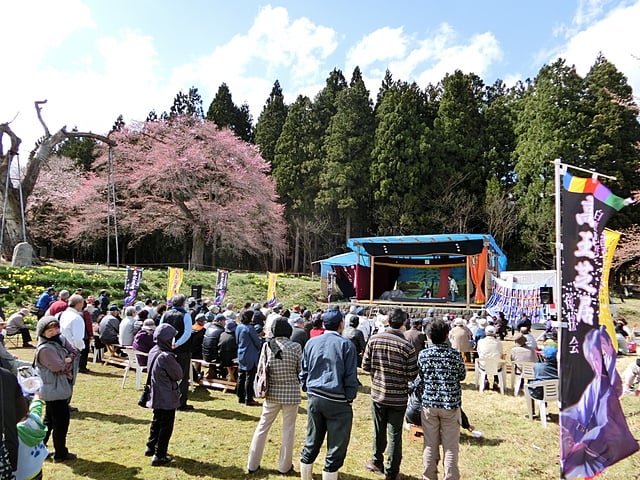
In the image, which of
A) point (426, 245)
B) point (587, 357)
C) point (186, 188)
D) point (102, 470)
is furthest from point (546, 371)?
point (186, 188)

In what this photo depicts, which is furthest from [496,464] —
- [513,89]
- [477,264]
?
[513,89]

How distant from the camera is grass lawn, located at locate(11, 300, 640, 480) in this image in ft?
12.1

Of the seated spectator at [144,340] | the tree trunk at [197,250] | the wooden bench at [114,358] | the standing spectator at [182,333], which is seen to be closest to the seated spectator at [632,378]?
the standing spectator at [182,333]

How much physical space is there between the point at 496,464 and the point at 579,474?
126cm

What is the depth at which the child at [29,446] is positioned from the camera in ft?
7.63

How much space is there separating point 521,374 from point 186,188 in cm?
1829

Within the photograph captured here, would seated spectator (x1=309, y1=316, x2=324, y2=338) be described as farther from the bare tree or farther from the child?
the bare tree

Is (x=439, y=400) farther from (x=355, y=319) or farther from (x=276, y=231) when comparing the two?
(x=276, y=231)

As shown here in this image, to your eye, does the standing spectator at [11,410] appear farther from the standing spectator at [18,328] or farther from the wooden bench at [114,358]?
the standing spectator at [18,328]

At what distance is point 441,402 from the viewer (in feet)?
10.6

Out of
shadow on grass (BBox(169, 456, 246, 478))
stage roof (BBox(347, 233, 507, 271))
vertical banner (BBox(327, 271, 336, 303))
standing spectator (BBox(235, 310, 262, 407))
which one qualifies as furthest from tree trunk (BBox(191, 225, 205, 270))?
shadow on grass (BBox(169, 456, 246, 478))

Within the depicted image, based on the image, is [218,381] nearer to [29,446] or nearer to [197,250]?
[29,446]

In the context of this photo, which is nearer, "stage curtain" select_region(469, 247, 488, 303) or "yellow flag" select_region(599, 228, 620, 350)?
"yellow flag" select_region(599, 228, 620, 350)

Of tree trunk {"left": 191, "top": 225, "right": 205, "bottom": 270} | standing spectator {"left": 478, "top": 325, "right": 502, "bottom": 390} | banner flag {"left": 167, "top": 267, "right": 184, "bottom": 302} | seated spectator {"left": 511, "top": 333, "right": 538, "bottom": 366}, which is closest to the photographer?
seated spectator {"left": 511, "top": 333, "right": 538, "bottom": 366}
